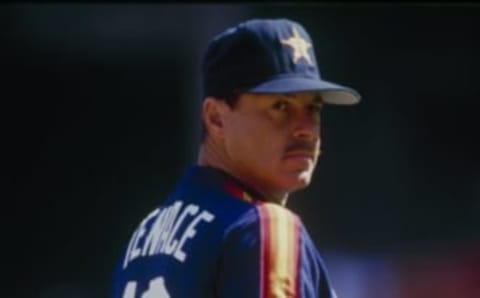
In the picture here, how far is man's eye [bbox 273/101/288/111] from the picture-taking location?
2.45 m

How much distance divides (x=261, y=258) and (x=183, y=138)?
302 centimetres

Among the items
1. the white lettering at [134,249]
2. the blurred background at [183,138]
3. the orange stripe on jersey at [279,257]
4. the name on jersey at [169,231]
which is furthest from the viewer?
the blurred background at [183,138]

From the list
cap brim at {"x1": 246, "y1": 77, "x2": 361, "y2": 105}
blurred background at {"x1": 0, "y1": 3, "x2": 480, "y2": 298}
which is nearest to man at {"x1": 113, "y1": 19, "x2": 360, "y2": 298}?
cap brim at {"x1": 246, "y1": 77, "x2": 361, "y2": 105}

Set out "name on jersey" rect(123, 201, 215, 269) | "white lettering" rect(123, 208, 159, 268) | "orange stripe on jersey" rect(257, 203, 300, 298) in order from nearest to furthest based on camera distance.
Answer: "orange stripe on jersey" rect(257, 203, 300, 298) → "name on jersey" rect(123, 201, 215, 269) → "white lettering" rect(123, 208, 159, 268)

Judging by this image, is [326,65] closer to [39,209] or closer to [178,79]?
[178,79]

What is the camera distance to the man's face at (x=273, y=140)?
245cm

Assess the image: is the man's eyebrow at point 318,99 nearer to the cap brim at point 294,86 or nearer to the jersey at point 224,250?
the cap brim at point 294,86

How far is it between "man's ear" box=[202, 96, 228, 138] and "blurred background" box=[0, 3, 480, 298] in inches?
106

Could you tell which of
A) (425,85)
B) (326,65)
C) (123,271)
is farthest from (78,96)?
(123,271)

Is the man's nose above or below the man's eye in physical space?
below

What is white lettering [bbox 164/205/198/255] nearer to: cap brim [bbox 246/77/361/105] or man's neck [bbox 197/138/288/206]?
man's neck [bbox 197/138/288/206]

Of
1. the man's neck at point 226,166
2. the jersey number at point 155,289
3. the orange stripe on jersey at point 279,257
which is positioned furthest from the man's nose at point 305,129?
the jersey number at point 155,289

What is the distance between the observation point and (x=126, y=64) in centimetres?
530

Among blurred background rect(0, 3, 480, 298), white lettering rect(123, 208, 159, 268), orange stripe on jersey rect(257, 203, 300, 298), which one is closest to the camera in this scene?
orange stripe on jersey rect(257, 203, 300, 298)
